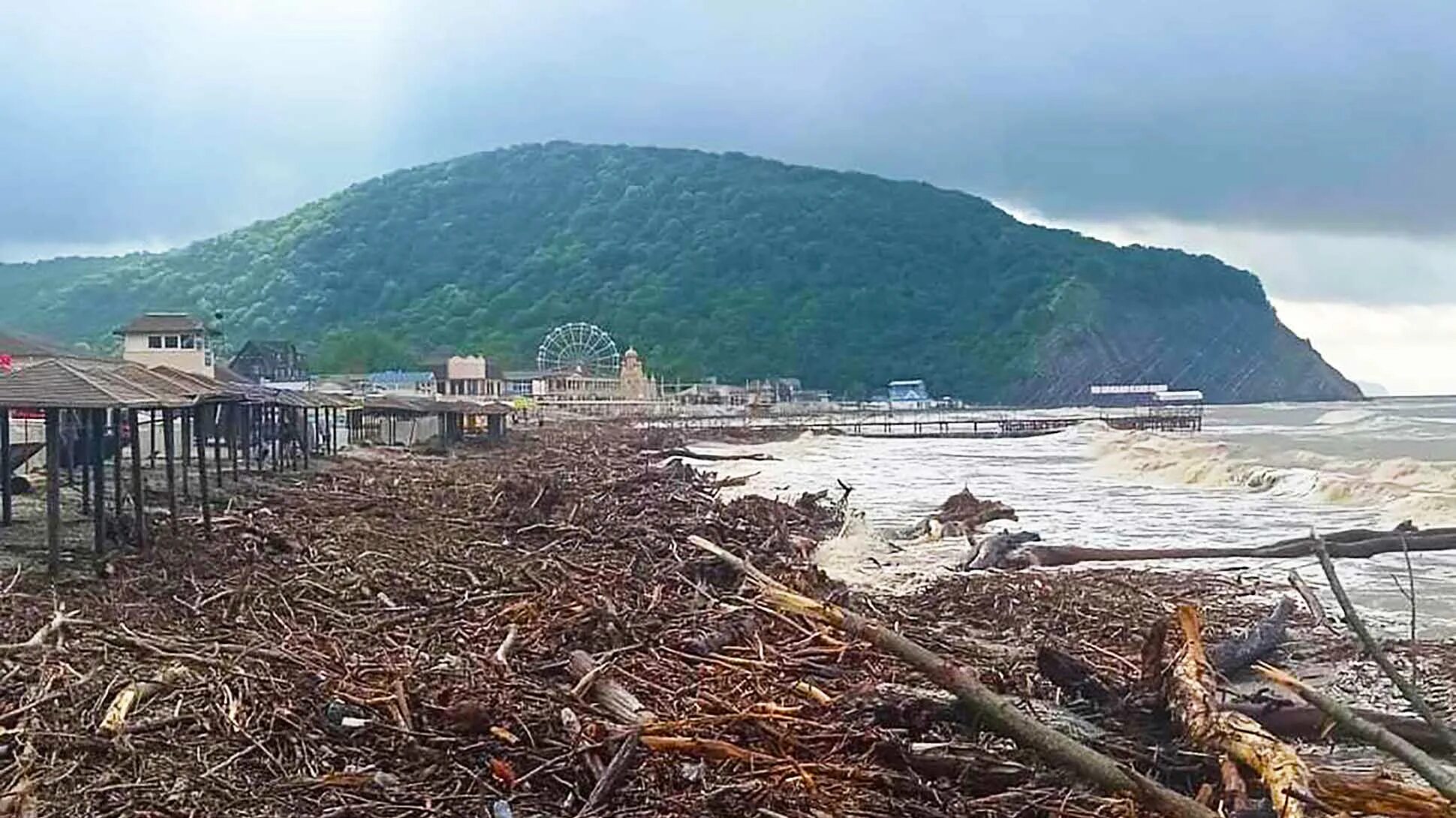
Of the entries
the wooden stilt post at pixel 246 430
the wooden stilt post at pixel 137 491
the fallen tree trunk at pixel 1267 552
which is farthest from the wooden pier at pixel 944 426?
the wooden stilt post at pixel 137 491

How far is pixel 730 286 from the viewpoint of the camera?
16088 cm

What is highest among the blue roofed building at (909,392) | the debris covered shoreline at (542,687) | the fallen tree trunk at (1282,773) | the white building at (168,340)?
the white building at (168,340)

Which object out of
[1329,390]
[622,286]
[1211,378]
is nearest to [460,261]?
[622,286]

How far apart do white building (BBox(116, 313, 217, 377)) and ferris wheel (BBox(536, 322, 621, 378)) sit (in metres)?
79.5

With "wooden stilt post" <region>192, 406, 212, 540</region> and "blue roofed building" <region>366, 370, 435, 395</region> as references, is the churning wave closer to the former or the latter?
"wooden stilt post" <region>192, 406, 212, 540</region>

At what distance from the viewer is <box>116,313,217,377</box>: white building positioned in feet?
133

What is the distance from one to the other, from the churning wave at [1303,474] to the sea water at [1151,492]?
0.08 m

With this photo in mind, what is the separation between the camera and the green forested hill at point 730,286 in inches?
5600

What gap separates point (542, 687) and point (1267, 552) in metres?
12.6

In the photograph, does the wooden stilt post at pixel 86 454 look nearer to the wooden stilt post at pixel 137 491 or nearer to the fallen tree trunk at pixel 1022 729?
the wooden stilt post at pixel 137 491

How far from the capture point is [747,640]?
8.87m

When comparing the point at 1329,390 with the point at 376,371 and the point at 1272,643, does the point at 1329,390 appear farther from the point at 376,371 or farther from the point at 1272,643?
the point at 1272,643

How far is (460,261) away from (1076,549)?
15084 centimetres

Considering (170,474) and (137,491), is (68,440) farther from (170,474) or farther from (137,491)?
(137,491)
